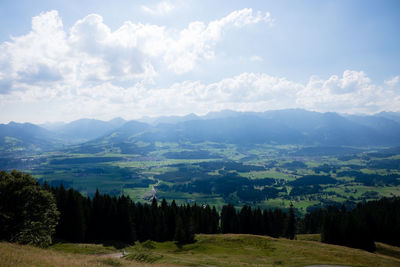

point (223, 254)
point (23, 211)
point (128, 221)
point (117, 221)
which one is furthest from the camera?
point (117, 221)

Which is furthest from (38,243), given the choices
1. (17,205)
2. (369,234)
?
(369,234)

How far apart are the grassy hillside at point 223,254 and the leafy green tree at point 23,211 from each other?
415cm

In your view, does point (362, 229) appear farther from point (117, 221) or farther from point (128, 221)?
point (117, 221)

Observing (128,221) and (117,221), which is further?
(117,221)

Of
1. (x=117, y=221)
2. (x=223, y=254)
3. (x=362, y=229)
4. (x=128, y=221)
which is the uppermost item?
(x=223, y=254)

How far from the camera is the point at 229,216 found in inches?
3878

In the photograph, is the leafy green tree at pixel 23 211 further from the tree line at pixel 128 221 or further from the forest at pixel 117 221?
the tree line at pixel 128 221

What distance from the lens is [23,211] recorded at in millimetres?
37719

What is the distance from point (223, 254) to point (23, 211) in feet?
126

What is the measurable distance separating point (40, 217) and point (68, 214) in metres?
24.9

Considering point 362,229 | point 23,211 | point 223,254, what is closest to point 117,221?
point 23,211

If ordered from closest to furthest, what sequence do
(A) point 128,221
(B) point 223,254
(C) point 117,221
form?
(B) point 223,254, (A) point 128,221, (C) point 117,221

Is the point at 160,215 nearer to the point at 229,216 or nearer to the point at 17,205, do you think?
the point at 229,216

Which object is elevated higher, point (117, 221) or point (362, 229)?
A: point (117, 221)
